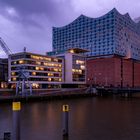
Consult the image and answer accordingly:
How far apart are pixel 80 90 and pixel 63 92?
15.4m

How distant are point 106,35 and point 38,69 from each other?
269ft

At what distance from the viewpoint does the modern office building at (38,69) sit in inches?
3907

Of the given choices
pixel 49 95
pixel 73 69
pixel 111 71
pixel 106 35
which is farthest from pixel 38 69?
pixel 106 35

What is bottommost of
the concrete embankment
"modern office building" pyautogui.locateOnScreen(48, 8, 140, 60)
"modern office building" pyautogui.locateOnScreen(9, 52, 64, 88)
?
the concrete embankment

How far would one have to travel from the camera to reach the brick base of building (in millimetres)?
143500

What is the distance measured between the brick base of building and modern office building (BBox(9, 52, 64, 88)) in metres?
40.3

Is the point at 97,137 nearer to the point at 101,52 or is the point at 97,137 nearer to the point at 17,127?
the point at 17,127

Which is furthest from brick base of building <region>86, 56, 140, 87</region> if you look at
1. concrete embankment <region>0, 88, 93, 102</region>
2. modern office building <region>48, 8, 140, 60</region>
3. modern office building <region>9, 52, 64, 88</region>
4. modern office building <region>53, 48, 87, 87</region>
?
modern office building <region>9, 52, 64, 88</region>

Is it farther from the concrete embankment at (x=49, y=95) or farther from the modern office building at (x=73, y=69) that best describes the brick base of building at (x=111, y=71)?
the concrete embankment at (x=49, y=95)

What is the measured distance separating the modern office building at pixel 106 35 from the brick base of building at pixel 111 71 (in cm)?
1316

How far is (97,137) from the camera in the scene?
2212 centimetres

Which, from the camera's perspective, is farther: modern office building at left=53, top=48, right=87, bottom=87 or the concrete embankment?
modern office building at left=53, top=48, right=87, bottom=87

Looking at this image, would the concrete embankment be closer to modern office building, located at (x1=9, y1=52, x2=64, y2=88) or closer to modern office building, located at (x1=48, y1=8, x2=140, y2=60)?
modern office building, located at (x1=9, y1=52, x2=64, y2=88)

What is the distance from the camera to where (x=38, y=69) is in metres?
103
